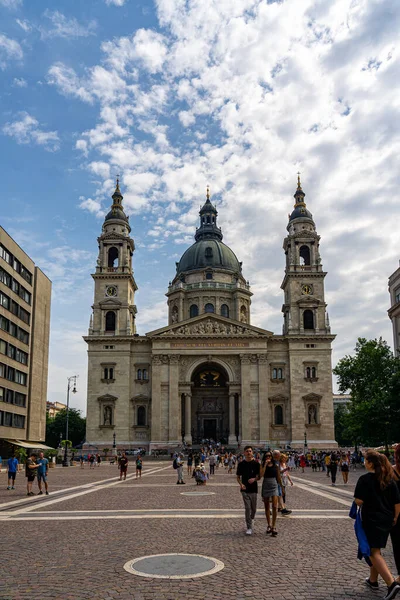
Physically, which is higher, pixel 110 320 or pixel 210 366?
pixel 110 320

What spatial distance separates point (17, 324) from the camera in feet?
196

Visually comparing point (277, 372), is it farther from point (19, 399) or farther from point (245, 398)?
point (19, 399)

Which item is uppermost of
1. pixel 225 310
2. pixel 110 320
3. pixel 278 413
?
pixel 225 310

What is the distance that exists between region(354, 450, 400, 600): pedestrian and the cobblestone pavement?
0.64 m

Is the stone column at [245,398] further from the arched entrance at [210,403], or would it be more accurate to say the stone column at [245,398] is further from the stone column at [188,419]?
the stone column at [188,419]

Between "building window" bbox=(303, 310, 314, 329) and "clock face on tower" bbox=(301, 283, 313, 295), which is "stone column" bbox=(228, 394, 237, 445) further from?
"clock face on tower" bbox=(301, 283, 313, 295)

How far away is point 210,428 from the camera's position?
82125 millimetres

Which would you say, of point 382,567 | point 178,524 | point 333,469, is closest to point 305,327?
point 333,469

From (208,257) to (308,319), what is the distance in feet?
75.5

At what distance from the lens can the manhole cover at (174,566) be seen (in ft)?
28.9

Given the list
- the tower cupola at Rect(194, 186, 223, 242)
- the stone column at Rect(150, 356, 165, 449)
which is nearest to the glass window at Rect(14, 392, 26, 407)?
the stone column at Rect(150, 356, 165, 449)

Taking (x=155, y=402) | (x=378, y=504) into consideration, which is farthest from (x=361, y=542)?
(x=155, y=402)

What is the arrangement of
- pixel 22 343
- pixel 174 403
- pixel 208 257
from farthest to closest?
pixel 208 257 → pixel 174 403 → pixel 22 343

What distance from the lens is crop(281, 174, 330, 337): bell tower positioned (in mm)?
77812
